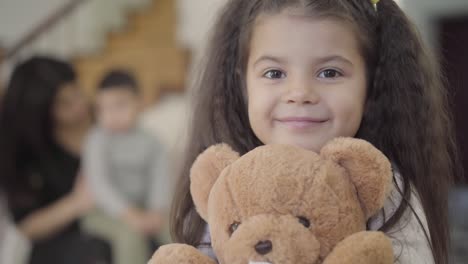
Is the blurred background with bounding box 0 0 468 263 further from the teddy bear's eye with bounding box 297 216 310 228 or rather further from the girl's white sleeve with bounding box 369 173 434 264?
the teddy bear's eye with bounding box 297 216 310 228

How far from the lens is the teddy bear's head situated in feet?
2.10

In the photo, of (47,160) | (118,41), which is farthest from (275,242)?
(118,41)

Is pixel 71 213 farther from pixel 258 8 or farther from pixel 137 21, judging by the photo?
pixel 258 8

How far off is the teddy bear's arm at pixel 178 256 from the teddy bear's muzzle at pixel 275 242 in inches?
2.2

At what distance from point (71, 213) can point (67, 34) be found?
4.69 ft

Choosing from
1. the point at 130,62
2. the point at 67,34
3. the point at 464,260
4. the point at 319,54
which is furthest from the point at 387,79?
the point at 67,34

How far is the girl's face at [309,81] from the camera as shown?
2.63 feet

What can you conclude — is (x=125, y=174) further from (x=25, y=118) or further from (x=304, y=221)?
(x=304, y=221)

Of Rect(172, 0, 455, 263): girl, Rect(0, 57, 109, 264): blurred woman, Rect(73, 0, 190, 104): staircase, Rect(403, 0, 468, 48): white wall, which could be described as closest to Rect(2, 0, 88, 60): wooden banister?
Rect(73, 0, 190, 104): staircase

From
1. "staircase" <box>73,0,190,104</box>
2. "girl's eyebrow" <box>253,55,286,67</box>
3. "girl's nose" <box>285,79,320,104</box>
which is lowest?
"girl's nose" <box>285,79,320,104</box>

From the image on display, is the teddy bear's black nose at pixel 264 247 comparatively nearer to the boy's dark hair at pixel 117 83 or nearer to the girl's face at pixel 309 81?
the girl's face at pixel 309 81

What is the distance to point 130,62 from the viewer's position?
3812 mm

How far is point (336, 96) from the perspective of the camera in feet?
2.66

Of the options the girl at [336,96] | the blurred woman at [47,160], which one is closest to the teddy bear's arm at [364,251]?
the girl at [336,96]
